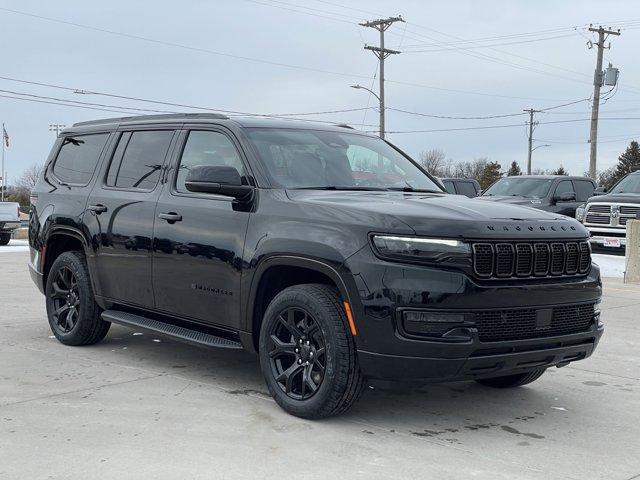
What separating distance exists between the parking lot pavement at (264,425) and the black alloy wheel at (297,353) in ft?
0.69

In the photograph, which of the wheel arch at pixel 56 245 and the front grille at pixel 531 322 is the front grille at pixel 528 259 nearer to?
the front grille at pixel 531 322

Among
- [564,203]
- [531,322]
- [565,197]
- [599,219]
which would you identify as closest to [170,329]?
[531,322]

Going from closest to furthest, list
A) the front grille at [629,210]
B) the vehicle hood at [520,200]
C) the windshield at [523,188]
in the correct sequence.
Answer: the front grille at [629,210], the vehicle hood at [520,200], the windshield at [523,188]

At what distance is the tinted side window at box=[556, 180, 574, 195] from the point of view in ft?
63.4

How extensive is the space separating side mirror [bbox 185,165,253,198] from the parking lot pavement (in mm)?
1338

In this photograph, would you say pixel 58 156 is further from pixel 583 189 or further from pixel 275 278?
pixel 583 189

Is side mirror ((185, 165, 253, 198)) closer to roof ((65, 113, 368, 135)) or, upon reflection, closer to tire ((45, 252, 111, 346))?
roof ((65, 113, 368, 135))

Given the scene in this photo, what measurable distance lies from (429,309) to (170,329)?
2233 millimetres

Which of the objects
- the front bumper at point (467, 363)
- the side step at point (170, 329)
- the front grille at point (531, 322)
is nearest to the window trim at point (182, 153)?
the side step at point (170, 329)

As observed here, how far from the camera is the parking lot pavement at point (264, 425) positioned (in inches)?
162

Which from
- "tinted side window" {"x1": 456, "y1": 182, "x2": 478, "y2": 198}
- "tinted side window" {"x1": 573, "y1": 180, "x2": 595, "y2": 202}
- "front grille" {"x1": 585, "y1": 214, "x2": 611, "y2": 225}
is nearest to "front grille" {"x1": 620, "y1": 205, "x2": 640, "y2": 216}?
"front grille" {"x1": 585, "y1": 214, "x2": 611, "y2": 225}

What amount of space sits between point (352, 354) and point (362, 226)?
0.71 m

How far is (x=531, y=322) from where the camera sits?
4699mm

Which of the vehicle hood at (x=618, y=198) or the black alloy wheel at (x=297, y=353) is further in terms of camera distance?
the vehicle hood at (x=618, y=198)
